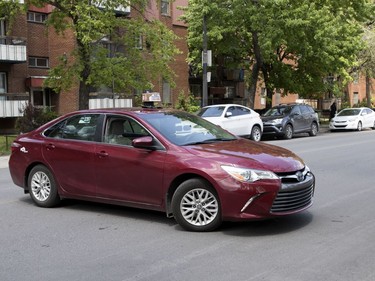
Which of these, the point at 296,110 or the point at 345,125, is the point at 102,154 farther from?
the point at 345,125

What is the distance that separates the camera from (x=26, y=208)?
749 centimetres

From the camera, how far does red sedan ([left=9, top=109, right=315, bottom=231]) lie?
5.62 meters

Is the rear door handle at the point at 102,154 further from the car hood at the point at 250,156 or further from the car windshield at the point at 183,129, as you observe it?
the car hood at the point at 250,156

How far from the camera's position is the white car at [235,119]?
19547 millimetres

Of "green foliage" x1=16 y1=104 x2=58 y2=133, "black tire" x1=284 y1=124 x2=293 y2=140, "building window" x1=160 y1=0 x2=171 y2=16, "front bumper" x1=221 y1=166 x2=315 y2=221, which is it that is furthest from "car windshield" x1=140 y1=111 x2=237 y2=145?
"building window" x1=160 y1=0 x2=171 y2=16

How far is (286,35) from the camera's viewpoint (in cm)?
2497

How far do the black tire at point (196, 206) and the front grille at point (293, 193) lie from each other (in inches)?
27.9

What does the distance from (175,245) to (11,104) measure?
73.0 ft

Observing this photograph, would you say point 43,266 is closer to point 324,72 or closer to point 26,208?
point 26,208

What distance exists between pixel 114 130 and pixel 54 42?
78.5 feet

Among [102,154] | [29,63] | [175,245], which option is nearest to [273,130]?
[29,63]

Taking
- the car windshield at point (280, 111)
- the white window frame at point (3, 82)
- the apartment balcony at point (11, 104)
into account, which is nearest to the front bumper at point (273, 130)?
the car windshield at point (280, 111)

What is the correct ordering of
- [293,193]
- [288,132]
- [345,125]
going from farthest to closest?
[345,125], [288,132], [293,193]

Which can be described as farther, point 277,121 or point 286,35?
point 286,35
